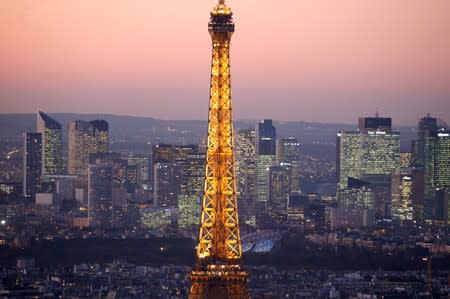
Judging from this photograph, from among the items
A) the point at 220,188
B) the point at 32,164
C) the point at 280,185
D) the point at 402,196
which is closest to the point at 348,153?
the point at 280,185

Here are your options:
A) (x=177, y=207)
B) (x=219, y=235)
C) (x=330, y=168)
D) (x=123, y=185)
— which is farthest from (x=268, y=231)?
(x=219, y=235)

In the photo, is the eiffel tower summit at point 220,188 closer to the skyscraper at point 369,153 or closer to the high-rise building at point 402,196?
the high-rise building at point 402,196

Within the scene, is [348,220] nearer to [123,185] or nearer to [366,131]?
[123,185]

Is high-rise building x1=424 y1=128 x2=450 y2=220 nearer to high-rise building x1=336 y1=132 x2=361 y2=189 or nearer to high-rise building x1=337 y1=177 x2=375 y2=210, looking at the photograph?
high-rise building x1=337 y1=177 x2=375 y2=210

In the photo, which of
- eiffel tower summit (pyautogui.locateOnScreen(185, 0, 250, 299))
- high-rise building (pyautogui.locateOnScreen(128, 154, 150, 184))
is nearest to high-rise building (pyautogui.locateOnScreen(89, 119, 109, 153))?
high-rise building (pyautogui.locateOnScreen(128, 154, 150, 184))

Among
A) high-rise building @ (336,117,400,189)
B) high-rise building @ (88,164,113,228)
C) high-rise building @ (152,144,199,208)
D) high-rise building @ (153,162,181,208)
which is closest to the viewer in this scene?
high-rise building @ (88,164,113,228)

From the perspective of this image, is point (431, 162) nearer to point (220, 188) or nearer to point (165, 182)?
point (165, 182)

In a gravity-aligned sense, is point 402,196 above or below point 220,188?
above
